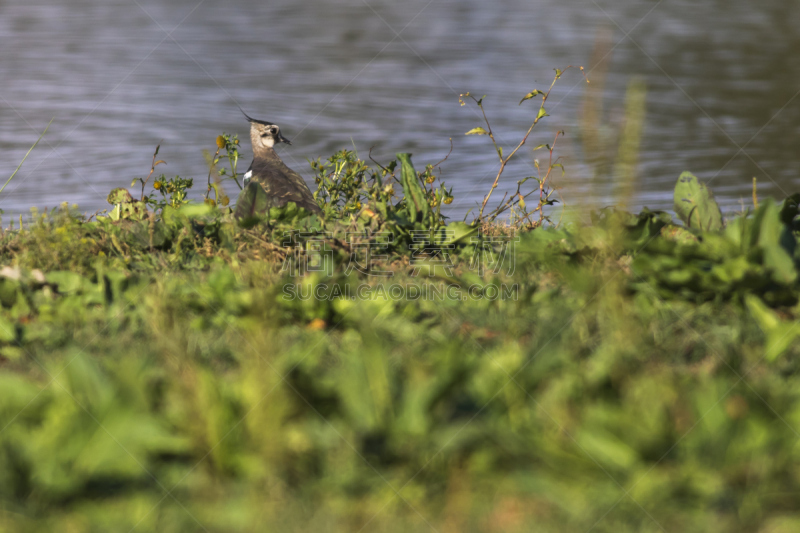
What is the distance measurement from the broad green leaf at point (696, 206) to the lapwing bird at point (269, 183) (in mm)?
2423

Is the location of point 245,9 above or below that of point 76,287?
above

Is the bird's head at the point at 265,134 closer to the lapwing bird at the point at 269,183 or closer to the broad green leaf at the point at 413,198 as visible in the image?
the lapwing bird at the point at 269,183

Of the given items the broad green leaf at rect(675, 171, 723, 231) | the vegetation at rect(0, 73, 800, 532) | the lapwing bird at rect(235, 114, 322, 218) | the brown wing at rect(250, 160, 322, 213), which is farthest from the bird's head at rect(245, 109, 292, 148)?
the broad green leaf at rect(675, 171, 723, 231)

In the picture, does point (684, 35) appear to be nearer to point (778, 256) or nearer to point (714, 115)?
point (714, 115)

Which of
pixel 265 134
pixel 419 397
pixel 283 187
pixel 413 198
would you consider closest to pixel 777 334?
pixel 419 397

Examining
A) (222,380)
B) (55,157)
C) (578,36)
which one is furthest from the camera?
(578,36)

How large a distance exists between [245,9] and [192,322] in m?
26.7

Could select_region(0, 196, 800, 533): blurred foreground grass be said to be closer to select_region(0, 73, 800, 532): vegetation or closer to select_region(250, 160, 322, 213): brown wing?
select_region(0, 73, 800, 532): vegetation

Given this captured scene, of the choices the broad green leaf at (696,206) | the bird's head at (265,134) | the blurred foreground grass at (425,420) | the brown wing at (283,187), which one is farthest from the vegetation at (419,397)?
the bird's head at (265,134)

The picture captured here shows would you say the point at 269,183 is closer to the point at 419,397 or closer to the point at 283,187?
the point at 283,187

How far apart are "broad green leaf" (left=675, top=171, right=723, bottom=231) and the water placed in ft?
2.85

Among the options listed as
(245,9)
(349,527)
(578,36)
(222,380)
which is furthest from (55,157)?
(245,9)

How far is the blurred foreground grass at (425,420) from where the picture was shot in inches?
96.9

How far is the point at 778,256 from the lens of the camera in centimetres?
370
